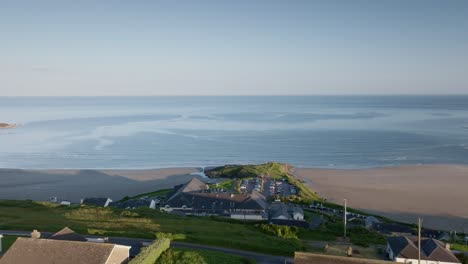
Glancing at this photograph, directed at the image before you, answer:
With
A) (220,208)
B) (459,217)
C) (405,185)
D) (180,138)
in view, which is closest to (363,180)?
(405,185)

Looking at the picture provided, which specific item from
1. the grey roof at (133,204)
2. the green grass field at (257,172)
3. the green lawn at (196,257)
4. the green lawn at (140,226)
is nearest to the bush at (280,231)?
the green lawn at (140,226)

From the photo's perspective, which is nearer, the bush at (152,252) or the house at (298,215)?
the bush at (152,252)

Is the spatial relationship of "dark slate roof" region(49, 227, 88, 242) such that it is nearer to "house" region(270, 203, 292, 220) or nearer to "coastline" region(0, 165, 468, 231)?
"house" region(270, 203, 292, 220)

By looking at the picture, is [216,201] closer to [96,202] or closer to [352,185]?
[96,202]

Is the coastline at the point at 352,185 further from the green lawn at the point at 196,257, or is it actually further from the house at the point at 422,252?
the green lawn at the point at 196,257

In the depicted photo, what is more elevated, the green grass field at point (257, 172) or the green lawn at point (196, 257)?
the green grass field at point (257, 172)

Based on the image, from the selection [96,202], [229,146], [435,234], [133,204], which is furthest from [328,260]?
[229,146]

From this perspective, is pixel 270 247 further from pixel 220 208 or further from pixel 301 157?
pixel 301 157
